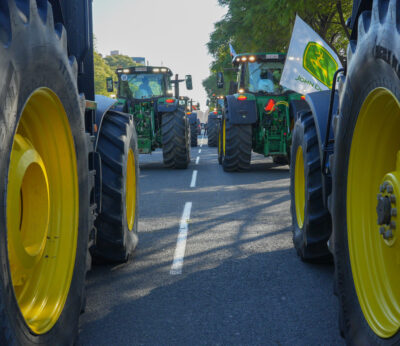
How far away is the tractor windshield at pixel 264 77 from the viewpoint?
1307 centimetres

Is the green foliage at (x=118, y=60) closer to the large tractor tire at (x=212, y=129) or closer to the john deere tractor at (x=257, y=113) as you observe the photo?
the large tractor tire at (x=212, y=129)

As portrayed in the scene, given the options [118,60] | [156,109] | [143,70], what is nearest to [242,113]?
[156,109]

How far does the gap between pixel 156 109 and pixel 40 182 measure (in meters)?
12.2

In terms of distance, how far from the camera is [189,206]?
8.16m

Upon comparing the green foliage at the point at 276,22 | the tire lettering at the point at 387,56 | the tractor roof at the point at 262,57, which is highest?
the green foliage at the point at 276,22

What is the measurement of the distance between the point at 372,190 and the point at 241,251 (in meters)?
2.71

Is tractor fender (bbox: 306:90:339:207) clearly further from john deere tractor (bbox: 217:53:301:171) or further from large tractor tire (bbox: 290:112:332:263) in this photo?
john deere tractor (bbox: 217:53:301:171)

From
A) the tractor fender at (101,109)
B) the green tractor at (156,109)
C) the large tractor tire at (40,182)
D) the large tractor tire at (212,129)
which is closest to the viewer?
the large tractor tire at (40,182)

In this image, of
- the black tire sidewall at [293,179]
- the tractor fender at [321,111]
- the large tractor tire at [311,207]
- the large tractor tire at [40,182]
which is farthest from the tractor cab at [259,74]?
the large tractor tire at [40,182]

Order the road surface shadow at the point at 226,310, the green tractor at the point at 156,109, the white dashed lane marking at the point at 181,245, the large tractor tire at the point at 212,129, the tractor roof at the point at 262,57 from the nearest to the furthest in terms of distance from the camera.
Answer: the road surface shadow at the point at 226,310, the white dashed lane marking at the point at 181,245, the tractor roof at the point at 262,57, the green tractor at the point at 156,109, the large tractor tire at the point at 212,129

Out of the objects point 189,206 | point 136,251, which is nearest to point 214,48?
point 189,206

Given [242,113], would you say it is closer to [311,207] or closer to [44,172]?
[311,207]

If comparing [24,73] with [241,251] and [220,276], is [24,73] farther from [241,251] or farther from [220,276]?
[241,251]

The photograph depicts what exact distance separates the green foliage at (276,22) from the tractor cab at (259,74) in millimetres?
2730
